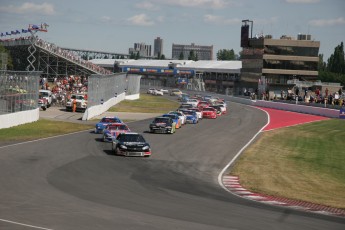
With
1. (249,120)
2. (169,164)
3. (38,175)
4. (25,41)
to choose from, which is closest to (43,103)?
(249,120)

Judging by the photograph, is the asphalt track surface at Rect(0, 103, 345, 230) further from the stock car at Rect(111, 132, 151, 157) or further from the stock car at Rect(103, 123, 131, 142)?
the stock car at Rect(103, 123, 131, 142)

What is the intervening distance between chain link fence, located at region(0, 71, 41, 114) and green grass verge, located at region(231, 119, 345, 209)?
17161 mm

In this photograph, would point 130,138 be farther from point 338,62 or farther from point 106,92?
point 338,62

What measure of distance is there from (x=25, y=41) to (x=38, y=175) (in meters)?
73.3

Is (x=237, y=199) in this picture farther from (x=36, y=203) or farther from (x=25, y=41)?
(x=25, y=41)

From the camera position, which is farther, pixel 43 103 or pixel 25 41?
pixel 25 41

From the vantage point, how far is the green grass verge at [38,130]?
38.3 m

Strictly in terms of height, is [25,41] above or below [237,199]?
above

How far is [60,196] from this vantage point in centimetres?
1878

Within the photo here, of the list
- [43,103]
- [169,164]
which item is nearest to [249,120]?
[43,103]

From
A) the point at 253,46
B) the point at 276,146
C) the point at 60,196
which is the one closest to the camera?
the point at 60,196

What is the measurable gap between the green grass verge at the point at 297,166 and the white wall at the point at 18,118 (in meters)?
17.2

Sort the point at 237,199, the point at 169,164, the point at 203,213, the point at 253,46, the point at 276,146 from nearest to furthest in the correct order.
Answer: the point at 203,213 → the point at 237,199 → the point at 169,164 → the point at 276,146 → the point at 253,46

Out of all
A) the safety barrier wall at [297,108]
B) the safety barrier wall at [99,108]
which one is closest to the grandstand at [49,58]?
the safety barrier wall at [99,108]
